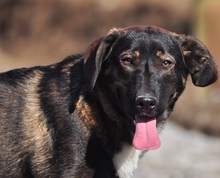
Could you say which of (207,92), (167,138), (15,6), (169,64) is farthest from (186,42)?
(15,6)

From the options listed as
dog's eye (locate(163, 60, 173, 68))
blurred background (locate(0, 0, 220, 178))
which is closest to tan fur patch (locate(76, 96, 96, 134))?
dog's eye (locate(163, 60, 173, 68))

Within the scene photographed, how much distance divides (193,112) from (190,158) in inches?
96.3

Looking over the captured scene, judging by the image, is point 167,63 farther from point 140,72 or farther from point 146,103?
point 146,103

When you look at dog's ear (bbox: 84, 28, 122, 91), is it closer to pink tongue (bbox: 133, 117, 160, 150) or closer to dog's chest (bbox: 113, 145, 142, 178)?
pink tongue (bbox: 133, 117, 160, 150)

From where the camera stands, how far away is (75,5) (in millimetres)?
21781

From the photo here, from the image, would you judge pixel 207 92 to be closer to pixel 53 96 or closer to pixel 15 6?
pixel 15 6

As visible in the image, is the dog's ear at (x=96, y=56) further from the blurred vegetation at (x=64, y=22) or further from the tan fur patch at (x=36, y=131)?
the blurred vegetation at (x=64, y=22)

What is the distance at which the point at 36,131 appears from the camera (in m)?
6.31

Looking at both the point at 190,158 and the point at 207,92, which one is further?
the point at 207,92

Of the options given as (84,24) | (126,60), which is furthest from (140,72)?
(84,24)

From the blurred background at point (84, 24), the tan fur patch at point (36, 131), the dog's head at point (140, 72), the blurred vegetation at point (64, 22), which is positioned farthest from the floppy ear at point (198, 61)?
the blurred vegetation at point (64, 22)

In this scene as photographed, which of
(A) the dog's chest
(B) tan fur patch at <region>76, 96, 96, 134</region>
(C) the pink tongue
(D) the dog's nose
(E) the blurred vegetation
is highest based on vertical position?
(D) the dog's nose

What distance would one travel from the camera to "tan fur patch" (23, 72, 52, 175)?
6.23m

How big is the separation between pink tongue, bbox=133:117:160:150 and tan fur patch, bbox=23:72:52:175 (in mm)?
697
